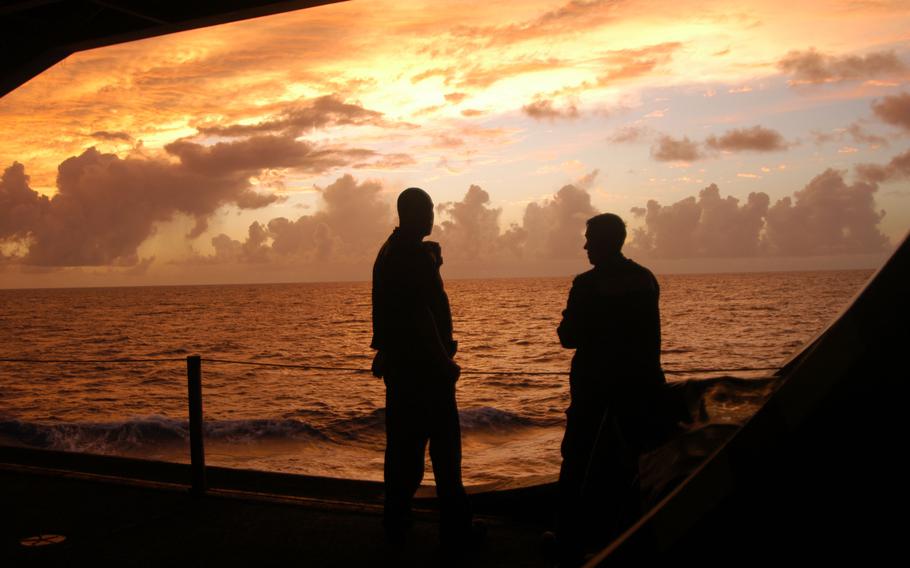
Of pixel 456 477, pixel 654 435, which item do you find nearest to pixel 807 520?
pixel 654 435

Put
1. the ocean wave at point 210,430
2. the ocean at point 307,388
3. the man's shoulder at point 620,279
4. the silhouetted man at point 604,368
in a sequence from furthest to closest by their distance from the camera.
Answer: the ocean wave at point 210,430
the ocean at point 307,388
the man's shoulder at point 620,279
the silhouetted man at point 604,368

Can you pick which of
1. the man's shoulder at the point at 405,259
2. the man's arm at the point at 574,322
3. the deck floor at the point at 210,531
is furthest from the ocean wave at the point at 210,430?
the man's arm at the point at 574,322

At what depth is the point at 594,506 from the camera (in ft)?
10.9

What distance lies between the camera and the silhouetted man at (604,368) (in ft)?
10.9

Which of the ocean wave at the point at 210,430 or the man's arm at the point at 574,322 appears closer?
the man's arm at the point at 574,322

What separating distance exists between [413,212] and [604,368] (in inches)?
50.6

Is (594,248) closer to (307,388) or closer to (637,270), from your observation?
(637,270)

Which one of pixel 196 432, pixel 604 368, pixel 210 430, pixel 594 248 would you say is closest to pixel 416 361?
pixel 604 368

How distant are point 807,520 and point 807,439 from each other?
0.14 m

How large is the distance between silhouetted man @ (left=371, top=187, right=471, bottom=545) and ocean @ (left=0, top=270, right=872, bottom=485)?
1.14 metres

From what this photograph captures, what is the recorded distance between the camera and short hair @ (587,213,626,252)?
3.71m

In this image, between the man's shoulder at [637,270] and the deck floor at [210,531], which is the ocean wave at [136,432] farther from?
the man's shoulder at [637,270]

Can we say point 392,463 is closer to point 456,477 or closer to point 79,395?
point 456,477

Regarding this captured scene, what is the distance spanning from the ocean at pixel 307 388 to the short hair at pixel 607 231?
769 millimetres
